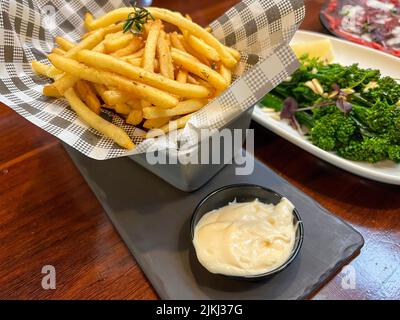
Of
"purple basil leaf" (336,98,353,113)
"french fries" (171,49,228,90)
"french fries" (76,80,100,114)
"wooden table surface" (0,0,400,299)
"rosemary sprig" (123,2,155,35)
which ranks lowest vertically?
"wooden table surface" (0,0,400,299)

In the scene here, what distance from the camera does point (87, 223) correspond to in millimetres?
1203

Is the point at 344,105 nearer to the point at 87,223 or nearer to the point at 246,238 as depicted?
the point at 246,238

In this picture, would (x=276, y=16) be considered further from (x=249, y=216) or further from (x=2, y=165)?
(x=2, y=165)

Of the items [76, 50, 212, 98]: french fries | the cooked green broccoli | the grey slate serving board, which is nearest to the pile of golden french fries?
[76, 50, 212, 98]: french fries

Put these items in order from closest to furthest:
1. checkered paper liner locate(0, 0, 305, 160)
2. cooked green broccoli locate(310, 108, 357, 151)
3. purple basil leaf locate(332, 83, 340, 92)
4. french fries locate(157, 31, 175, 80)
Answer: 1. checkered paper liner locate(0, 0, 305, 160)
2. french fries locate(157, 31, 175, 80)
3. cooked green broccoli locate(310, 108, 357, 151)
4. purple basil leaf locate(332, 83, 340, 92)

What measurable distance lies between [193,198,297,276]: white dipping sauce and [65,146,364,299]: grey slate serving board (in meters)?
0.07

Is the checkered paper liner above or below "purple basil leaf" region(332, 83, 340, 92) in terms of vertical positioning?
above

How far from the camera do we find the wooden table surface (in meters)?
1.04

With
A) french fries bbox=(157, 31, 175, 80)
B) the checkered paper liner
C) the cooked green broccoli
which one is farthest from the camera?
the cooked green broccoli

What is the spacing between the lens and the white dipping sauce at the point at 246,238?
946 mm

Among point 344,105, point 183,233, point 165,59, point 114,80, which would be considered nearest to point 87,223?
point 183,233

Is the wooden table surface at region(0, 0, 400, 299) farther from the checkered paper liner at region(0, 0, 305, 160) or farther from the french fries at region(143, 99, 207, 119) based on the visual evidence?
the french fries at region(143, 99, 207, 119)
